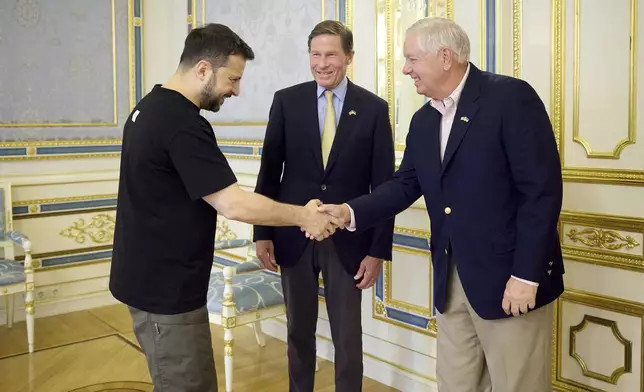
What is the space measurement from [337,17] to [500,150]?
1.99 meters

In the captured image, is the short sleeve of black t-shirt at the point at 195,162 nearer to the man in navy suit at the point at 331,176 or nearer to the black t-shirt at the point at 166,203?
the black t-shirt at the point at 166,203

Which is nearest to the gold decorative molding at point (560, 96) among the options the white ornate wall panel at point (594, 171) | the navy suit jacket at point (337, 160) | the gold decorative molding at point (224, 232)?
the white ornate wall panel at point (594, 171)

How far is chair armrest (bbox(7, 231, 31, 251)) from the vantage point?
162 inches

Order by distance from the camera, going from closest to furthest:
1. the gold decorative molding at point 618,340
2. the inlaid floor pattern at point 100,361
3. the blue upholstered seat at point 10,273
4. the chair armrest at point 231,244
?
the gold decorative molding at point 618,340 → the inlaid floor pattern at point 100,361 → the chair armrest at point 231,244 → the blue upholstered seat at point 10,273

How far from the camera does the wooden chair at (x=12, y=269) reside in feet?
13.2

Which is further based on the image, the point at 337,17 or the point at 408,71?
the point at 337,17

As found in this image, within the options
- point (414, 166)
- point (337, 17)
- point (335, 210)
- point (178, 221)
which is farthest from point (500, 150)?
point (337, 17)

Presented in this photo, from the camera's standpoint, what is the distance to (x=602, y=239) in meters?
2.69

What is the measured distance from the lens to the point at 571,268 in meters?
2.81

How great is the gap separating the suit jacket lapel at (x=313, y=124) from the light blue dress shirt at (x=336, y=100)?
0.03 metres

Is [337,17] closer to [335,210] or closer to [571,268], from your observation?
[335,210]

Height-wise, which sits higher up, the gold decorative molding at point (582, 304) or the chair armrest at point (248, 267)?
the chair armrest at point (248, 267)

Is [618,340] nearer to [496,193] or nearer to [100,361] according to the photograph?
[496,193]

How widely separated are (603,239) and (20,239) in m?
3.34
